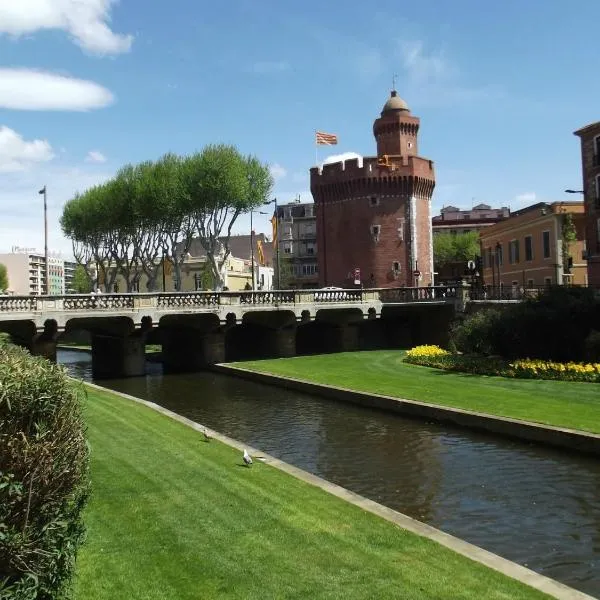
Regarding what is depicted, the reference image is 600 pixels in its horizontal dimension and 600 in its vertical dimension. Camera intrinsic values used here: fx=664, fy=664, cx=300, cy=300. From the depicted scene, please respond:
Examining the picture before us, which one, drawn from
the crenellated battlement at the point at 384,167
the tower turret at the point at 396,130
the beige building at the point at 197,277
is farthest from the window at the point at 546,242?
the beige building at the point at 197,277

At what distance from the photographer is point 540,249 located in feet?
198

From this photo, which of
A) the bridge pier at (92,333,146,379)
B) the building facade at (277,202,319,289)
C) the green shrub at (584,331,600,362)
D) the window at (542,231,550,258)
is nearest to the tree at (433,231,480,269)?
the building facade at (277,202,319,289)

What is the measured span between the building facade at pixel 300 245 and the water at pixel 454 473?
96.2 meters

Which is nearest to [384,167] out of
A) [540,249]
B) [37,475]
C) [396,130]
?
[396,130]

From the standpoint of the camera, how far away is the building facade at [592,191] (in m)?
48.1

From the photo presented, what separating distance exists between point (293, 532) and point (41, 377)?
537 cm

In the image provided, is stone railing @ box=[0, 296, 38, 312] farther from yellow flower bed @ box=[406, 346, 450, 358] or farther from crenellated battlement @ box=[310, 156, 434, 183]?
crenellated battlement @ box=[310, 156, 434, 183]

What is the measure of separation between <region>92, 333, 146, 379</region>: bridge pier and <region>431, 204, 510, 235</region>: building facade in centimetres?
8776

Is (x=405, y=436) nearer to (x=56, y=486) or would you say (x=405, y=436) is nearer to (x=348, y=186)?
(x=56, y=486)

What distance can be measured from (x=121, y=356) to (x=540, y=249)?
126 feet

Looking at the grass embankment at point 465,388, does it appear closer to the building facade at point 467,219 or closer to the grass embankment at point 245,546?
the grass embankment at point 245,546

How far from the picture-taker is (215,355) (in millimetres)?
43594

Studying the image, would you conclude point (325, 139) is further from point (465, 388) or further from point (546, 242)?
point (465, 388)

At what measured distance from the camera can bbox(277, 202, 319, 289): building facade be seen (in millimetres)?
124750
